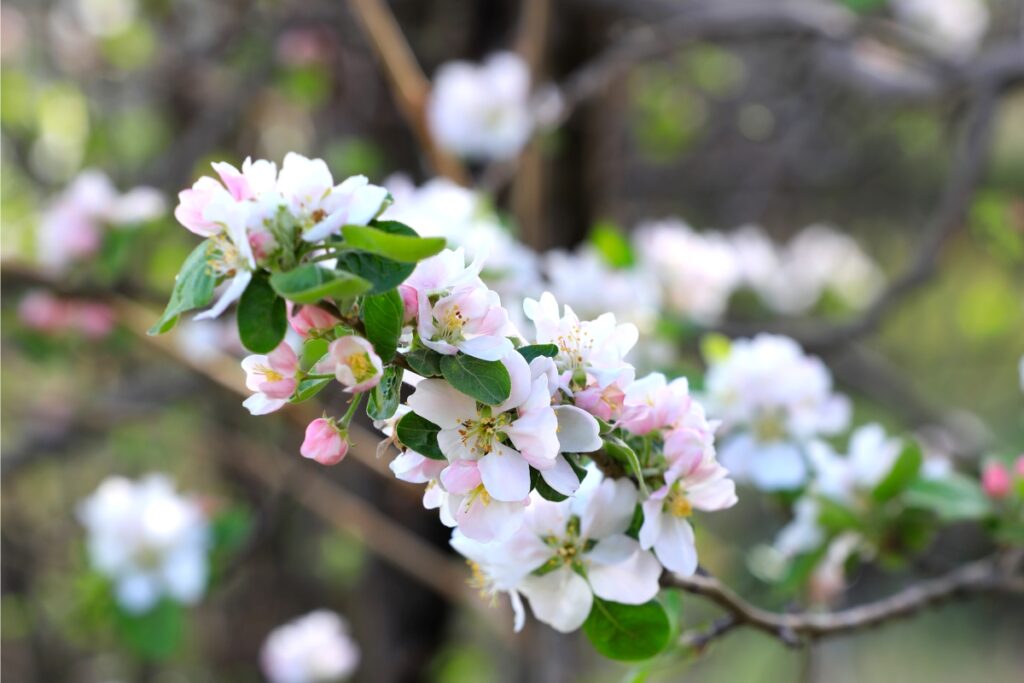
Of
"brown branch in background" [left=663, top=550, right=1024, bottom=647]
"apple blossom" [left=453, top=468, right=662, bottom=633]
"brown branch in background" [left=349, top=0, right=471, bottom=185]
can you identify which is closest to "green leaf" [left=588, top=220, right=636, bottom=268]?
"brown branch in background" [left=349, top=0, right=471, bottom=185]

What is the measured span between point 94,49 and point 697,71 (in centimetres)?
181

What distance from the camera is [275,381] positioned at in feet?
2.01

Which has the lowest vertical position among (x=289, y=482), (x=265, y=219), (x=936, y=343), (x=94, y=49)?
(x=936, y=343)

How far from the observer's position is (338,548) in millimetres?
2816

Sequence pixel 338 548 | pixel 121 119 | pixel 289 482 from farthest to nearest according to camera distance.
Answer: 1. pixel 121 119
2. pixel 338 548
3. pixel 289 482

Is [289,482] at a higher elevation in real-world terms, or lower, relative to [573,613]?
lower

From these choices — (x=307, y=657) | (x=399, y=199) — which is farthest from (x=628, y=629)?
(x=307, y=657)

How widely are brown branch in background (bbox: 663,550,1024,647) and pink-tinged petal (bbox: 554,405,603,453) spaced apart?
0.58ft

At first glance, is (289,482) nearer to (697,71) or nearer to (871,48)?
(871,48)

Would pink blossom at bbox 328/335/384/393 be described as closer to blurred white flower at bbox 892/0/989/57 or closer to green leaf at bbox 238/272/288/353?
green leaf at bbox 238/272/288/353

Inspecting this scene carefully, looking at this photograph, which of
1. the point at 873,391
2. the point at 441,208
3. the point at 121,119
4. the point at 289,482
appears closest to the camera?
the point at 441,208

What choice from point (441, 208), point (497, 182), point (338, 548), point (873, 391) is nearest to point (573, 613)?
point (441, 208)

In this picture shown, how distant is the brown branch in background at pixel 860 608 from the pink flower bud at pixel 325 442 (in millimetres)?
267

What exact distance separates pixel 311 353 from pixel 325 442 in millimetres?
57
